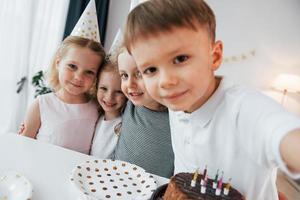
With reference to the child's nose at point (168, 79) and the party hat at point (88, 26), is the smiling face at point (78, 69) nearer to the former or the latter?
the party hat at point (88, 26)

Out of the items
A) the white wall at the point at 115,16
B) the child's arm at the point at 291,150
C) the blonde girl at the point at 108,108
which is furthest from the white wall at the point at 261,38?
the child's arm at the point at 291,150

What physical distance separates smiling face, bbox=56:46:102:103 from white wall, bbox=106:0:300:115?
2.71 meters

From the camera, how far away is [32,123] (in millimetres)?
1306

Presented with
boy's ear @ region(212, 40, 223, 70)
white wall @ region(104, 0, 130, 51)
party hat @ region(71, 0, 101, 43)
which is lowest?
boy's ear @ region(212, 40, 223, 70)

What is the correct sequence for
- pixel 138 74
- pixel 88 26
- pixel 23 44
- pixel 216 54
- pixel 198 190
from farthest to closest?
pixel 23 44 < pixel 88 26 < pixel 138 74 < pixel 216 54 < pixel 198 190

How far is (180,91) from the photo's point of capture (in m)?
0.65

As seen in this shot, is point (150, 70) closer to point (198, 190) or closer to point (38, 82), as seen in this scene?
point (198, 190)

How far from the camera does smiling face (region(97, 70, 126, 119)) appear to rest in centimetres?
120

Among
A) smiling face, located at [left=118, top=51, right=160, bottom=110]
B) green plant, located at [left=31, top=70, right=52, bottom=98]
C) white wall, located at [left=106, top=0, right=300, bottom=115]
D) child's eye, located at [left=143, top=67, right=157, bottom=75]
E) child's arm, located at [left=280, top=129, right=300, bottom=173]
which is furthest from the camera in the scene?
white wall, located at [left=106, top=0, right=300, bottom=115]

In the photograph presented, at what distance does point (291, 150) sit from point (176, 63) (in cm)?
28

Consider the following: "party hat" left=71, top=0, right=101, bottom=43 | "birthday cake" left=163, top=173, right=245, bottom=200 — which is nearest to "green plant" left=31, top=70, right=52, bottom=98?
"party hat" left=71, top=0, right=101, bottom=43

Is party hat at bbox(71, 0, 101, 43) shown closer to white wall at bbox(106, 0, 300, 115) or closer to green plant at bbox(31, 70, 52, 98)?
green plant at bbox(31, 70, 52, 98)

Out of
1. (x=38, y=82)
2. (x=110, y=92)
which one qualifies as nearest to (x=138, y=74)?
(x=110, y=92)

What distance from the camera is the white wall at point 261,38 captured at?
3.66 metres
